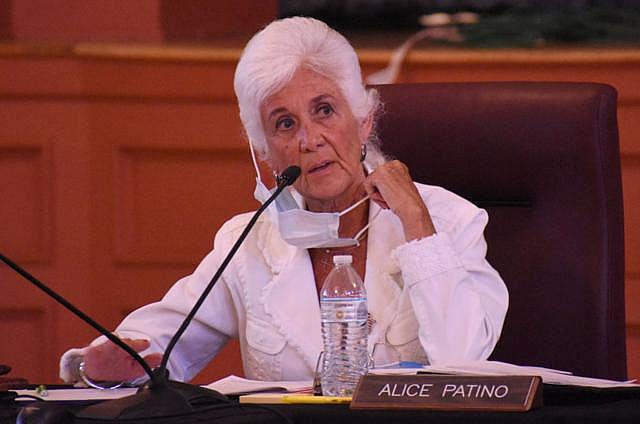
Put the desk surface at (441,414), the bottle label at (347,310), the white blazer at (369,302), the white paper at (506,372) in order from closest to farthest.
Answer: the desk surface at (441,414)
the white paper at (506,372)
the bottle label at (347,310)
the white blazer at (369,302)

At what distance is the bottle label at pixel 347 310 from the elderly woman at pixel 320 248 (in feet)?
0.47

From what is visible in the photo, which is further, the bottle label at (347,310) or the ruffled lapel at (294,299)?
Answer: the ruffled lapel at (294,299)

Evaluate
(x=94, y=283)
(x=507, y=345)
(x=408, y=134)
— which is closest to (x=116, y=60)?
(x=94, y=283)

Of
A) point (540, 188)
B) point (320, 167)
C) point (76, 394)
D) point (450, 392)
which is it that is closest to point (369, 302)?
point (320, 167)

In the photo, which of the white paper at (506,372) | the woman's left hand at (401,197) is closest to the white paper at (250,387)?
the white paper at (506,372)

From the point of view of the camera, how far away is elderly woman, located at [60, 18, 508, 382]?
2072 mm

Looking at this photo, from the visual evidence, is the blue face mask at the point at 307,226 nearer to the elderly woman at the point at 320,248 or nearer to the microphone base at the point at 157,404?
the elderly woman at the point at 320,248

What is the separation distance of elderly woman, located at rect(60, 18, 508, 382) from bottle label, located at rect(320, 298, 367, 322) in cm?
14

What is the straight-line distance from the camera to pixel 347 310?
77.0 inches

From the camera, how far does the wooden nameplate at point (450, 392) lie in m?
1.45

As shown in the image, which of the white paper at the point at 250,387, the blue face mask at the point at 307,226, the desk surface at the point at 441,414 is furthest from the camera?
the blue face mask at the point at 307,226

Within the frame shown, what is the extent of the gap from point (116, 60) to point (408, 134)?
1.53m

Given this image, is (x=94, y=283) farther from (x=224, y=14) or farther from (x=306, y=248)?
(x=306, y=248)

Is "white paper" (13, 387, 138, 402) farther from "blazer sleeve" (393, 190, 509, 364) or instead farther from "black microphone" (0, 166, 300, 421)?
"blazer sleeve" (393, 190, 509, 364)
